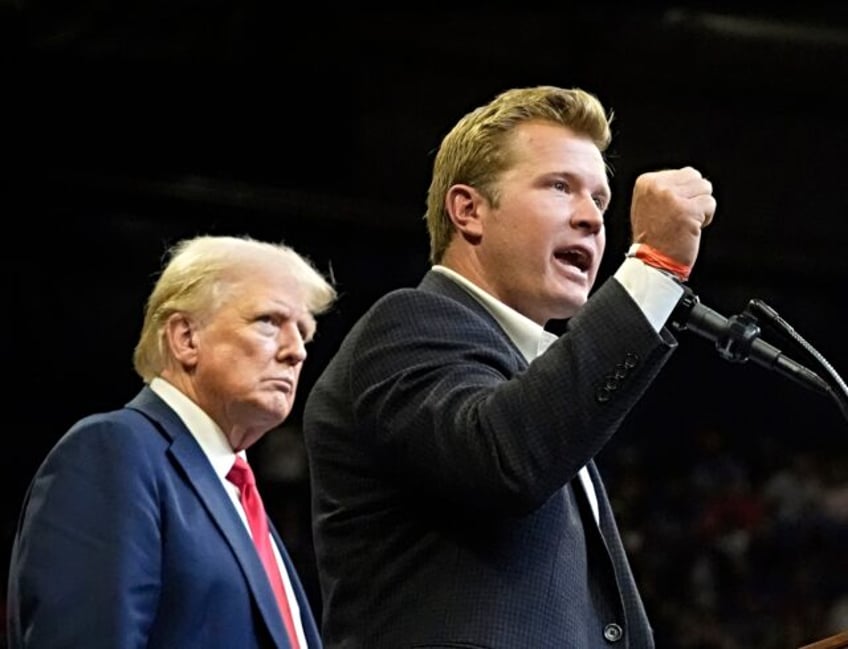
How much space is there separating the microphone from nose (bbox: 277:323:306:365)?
3.38 feet

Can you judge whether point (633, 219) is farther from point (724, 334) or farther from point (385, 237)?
point (385, 237)

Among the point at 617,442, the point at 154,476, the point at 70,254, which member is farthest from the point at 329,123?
the point at 154,476

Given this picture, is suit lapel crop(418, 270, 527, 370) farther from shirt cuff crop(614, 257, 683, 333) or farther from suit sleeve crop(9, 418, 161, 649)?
suit sleeve crop(9, 418, 161, 649)

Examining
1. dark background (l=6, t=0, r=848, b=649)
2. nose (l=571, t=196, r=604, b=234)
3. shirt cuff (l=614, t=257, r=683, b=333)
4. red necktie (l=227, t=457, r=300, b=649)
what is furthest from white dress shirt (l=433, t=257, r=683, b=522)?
dark background (l=6, t=0, r=848, b=649)

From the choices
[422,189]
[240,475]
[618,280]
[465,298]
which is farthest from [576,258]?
[422,189]

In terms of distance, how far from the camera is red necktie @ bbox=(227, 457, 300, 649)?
2484mm

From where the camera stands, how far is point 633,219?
66.8 inches

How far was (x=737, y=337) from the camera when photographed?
168 cm

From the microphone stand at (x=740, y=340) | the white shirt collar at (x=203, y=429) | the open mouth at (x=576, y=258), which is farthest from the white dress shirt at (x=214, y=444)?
the microphone stand at (x=740, y=340)

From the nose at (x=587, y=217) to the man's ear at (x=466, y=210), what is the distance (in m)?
0.11

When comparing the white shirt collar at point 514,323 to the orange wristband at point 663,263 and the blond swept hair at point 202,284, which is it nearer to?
the orange wristband at point 663,263

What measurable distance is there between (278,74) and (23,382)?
5.64 feet

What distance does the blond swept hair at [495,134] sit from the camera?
6.36 feet

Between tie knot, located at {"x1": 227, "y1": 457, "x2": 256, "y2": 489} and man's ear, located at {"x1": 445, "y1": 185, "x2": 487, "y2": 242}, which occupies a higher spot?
man's ear, located at {"x1": 445, "y1": 185, "x2": 487, "y2": 242}
